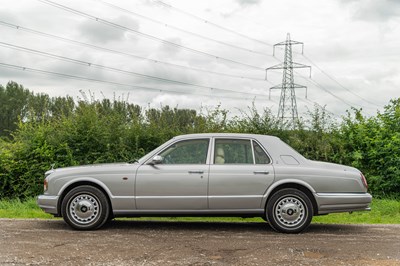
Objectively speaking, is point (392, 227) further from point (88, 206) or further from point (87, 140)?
point (87, 140)

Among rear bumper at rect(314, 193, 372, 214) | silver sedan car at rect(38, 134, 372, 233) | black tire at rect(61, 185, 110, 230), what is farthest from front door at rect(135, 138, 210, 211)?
rear bumper at rect(314, 193, 372, 214)

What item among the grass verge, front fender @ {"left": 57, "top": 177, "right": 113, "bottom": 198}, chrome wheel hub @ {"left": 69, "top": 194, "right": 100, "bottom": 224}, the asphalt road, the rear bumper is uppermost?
front fender @ {"left": 57, "top": 177, "right": 113, "bottom": 198}

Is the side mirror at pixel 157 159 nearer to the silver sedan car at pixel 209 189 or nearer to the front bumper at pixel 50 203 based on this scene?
the silver sedan car at pixel 209 189

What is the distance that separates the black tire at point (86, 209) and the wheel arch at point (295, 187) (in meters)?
2.70

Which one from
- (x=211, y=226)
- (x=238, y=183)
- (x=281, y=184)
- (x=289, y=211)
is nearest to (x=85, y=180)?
(x=211, y=226)

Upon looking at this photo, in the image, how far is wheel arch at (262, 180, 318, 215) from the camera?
28.0 ft

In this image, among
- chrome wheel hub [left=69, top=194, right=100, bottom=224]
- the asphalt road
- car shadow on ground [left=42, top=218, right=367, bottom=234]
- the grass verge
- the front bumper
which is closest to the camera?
the asphalt road

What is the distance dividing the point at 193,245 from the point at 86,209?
2.21m

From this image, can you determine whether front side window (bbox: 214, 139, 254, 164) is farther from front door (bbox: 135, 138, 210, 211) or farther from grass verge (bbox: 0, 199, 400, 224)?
grass verge (bbox: 0, 199, 400, 224)

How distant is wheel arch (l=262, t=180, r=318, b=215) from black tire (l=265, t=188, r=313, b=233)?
0.24 feet

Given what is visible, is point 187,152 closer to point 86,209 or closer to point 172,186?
point 172,186

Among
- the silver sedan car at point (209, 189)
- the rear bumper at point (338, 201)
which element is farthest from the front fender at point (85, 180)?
the rear bumper at point (338, 201)

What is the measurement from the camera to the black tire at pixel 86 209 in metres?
8.59

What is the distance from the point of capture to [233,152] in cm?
887
